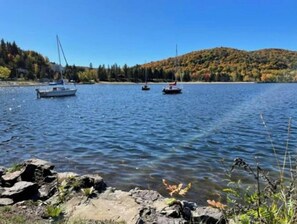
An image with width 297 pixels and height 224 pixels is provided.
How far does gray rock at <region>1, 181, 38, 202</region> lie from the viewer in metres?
9.09

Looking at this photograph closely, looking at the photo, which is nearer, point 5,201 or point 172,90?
point 5,201

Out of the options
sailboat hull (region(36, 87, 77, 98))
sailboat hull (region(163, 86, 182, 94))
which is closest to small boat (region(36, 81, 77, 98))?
sailboat hull (region(36, 87, 77, 98))

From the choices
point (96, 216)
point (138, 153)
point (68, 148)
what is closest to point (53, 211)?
point (96, 216)

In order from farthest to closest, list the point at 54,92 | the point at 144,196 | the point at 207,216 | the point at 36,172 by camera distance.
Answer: the point at 54,92, the point at 36,172, the point at 144,196, the point at 207,216

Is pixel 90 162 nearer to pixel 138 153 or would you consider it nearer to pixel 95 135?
pixel 138 153

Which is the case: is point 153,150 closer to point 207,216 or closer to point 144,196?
point 144,196

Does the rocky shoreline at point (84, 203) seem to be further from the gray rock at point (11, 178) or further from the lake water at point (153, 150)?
the lake water at point (153, 150)

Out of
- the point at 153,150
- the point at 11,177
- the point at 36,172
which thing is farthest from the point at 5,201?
the point at 153,150

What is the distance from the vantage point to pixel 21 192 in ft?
30.3

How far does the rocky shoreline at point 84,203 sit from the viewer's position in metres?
7.62

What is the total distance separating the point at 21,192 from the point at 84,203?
203 cm

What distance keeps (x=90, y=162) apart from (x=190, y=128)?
13.3 meters

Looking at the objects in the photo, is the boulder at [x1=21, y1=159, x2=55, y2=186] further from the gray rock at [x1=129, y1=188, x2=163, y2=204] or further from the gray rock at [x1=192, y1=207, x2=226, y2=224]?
the gray rock at [x1=192, y1=207, x2=226, y2=224]

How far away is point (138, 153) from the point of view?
714 inches
